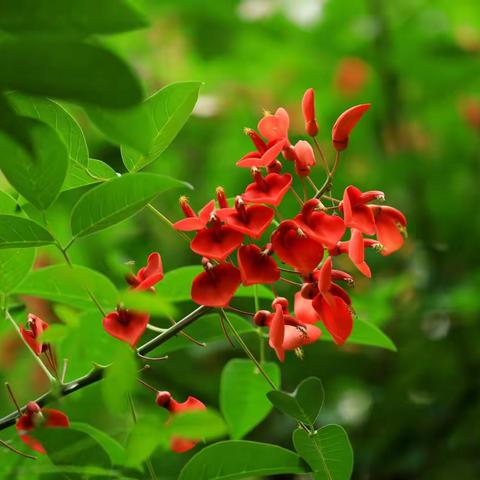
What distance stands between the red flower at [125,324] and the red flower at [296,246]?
118mm

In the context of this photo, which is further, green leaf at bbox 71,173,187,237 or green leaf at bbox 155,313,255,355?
green leaf at bbox 155,313,255,355

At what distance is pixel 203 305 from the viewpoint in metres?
0.69

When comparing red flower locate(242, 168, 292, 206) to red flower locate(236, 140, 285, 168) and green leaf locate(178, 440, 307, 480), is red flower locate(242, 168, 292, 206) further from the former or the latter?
green leaf locate(178, 440, 307, 480)

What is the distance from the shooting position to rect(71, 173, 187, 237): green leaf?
0.65m

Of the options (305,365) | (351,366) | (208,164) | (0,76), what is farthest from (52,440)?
(208,164)

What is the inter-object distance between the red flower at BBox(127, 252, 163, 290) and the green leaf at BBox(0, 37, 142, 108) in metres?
0.23

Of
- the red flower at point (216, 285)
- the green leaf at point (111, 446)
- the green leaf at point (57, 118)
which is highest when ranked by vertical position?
the green leaf at point (57, 118)

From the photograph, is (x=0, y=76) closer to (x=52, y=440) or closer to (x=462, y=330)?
(x=52, y=440)

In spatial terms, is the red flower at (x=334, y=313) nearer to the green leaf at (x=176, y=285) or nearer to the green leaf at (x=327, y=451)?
the green leaf at (x=327, y=451)

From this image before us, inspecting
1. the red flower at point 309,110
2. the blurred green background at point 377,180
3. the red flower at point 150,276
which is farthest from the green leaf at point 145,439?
the blurred green background at point 377,180

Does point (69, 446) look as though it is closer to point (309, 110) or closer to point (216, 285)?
point (216, 285)

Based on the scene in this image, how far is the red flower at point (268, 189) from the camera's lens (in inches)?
27.5

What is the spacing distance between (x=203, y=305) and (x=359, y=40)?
1.46 m

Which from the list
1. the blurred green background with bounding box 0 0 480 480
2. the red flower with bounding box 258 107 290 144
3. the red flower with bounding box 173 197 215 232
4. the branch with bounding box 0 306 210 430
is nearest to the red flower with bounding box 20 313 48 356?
the branch with bounding box 0 306 210 430
